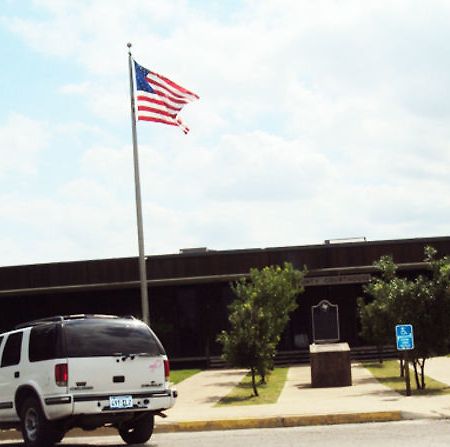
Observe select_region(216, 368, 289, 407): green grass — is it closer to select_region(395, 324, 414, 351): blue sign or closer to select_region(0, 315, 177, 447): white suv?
select_region(395, 324, 414, 351): blue sign

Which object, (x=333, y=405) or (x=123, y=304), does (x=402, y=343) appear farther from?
(x=123, y=304)

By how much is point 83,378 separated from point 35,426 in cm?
111

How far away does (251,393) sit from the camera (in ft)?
74.0

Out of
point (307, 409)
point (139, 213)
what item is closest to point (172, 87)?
point (139, 213)

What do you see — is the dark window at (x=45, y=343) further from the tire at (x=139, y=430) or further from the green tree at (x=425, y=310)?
the green tree at (x=425, y=310)

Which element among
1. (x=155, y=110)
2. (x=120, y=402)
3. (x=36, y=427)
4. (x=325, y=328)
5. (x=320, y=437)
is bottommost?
(x=320, y=437)

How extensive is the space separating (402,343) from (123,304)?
82.9 feet

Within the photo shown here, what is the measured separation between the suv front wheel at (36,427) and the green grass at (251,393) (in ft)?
24.6

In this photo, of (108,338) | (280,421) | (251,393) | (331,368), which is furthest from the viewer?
(331,368)

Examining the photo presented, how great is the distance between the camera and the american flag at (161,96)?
79.5ft

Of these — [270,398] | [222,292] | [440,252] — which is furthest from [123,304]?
[270,398]

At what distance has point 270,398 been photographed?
68.4 feet

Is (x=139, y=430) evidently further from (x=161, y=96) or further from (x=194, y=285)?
(x=194, y=285)

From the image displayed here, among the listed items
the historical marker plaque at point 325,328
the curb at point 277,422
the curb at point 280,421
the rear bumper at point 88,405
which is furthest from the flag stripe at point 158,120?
the rear bumper at point 88,405
